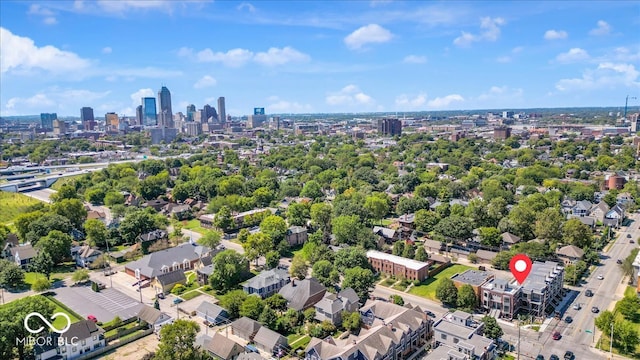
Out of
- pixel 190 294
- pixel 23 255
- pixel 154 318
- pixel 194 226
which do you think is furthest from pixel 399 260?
pixel 23 255

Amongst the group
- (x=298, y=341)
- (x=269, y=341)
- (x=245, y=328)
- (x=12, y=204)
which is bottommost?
(x=298, y=341)

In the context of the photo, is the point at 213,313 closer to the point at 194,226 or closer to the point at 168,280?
the point at 168,280

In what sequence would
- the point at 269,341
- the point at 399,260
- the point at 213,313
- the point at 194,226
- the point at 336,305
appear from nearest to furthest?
the point at 269,341
the point at 336,305
the point at 213,313
the point at 399,260
the point at 194,226

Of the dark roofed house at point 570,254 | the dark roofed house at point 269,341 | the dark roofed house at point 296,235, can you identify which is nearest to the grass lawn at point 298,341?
the dark roofed house at point 269,341

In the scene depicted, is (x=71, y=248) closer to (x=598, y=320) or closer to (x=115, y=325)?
(x=115, y=325)

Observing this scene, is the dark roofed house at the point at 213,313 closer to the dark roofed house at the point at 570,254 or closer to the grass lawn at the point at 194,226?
the grass lawn at the point at 194,226

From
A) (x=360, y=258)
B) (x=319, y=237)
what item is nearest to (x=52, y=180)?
(x=319, y=237)

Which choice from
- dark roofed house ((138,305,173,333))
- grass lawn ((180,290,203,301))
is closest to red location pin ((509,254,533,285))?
dark roofed house ((138,305,173,333))
